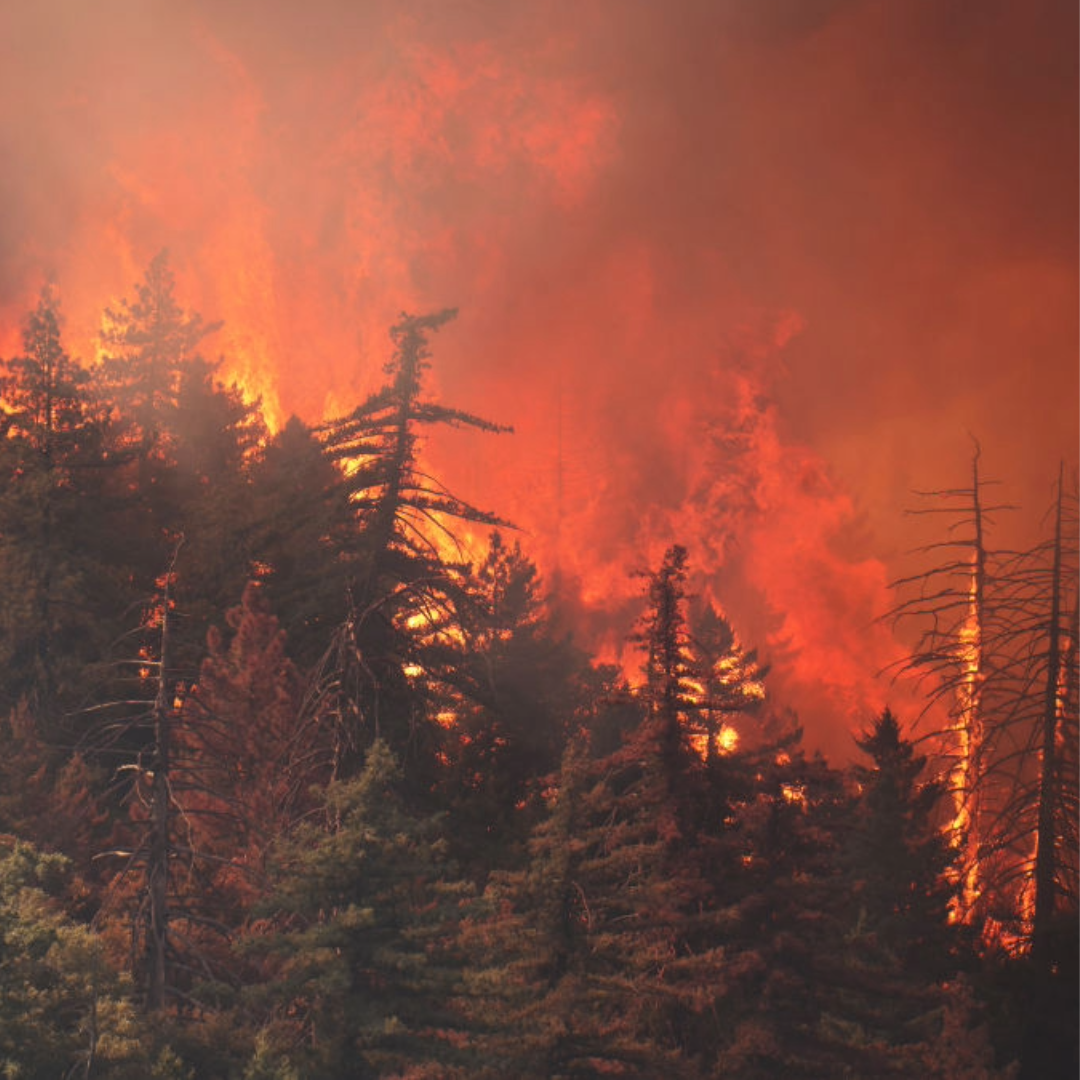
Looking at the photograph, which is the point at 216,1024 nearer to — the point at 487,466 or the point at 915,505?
the point at 915,505

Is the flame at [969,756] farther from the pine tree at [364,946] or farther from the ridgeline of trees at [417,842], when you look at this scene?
the pine tree at [364,946]

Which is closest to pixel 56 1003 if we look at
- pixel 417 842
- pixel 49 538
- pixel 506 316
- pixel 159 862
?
pixel 159 862

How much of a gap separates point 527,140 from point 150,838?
64241 mm

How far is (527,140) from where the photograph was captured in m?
76.1

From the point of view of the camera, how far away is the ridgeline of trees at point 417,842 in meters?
16.5

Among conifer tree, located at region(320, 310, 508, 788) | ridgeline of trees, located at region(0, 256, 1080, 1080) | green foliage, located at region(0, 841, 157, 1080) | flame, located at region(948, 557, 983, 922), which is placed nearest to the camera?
green foliage, located at region(0, 841, 157, 1080)

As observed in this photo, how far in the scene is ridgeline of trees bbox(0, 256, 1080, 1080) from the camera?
16547 mm

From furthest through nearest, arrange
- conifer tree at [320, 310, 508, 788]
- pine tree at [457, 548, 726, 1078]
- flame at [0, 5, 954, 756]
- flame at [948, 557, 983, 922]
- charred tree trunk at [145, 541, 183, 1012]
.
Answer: flame at [0, 5, 954, 756] < conifer tree at [320, 310, 508, 788] < flame at [948, 557, 983, 922] < charred tree trunk at [145, 541, 183, 1012] < pine tree at [457, 548, 726, 1078]

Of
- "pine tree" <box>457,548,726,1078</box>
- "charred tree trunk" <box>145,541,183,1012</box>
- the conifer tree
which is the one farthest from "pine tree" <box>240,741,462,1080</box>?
the conifer tree

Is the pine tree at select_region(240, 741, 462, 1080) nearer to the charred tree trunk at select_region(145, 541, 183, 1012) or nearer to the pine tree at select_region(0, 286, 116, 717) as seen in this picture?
the charred tree trunk at select_region(145, 541, 183, 1012)

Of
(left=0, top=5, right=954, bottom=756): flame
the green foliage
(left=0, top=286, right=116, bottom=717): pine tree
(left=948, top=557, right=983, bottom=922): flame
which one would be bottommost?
the green foliage

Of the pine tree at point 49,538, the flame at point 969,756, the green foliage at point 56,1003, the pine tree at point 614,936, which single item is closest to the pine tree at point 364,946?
the pine tree at point 614,936

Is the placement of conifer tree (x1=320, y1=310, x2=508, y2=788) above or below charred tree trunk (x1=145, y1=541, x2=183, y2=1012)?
above

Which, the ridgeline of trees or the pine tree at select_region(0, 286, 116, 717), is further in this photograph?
the pine tree at select_region(0, 286, 116, 717)
